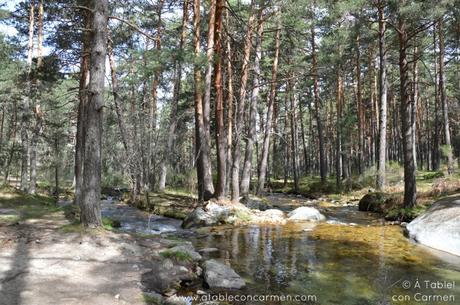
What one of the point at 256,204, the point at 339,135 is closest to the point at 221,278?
the point at 256,204

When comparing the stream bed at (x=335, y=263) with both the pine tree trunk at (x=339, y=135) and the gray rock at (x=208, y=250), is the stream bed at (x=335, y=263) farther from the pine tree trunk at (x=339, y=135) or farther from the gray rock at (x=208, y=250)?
the pine tree trunk at (x=339, y=135)

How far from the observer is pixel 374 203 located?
17469 mm

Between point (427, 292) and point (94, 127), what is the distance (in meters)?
7.06

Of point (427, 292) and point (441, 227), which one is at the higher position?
point (441, 227)

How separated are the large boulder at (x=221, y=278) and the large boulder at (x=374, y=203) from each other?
1175 cm

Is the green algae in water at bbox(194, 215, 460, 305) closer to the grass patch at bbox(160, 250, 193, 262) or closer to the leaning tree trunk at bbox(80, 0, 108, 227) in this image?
the grass patch at bbox(160, 250, 193, 262)

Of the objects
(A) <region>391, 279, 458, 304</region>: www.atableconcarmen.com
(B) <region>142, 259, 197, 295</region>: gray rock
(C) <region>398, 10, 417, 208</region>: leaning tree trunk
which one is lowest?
(A) <region>391, 279, 458, 304</region>: www.atableconcarmen.com

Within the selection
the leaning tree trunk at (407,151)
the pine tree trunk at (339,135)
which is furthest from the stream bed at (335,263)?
the pine tree trunk at (339,135)

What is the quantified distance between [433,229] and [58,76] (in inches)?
584

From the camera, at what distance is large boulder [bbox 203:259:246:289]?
250 inches

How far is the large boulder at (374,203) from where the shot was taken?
55.8 ft

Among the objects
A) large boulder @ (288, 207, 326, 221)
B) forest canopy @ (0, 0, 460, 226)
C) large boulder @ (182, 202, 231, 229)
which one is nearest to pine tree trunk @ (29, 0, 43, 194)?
forest canopy @ (0, 0, 460, 226)

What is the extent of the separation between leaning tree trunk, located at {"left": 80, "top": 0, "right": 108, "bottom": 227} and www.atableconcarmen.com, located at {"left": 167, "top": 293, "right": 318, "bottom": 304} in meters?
3.74

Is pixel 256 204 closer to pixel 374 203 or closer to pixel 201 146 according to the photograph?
pixel 201 146
